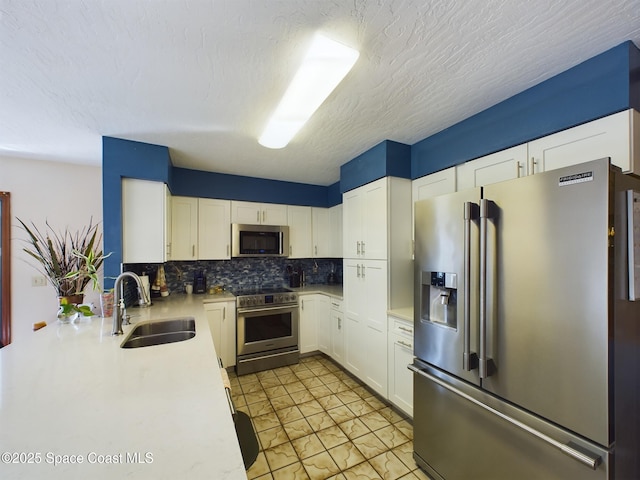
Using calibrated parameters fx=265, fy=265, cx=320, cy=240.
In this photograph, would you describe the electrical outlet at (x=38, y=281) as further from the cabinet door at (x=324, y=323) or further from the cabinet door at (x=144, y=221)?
the cabinet door at (x=324, y=323)

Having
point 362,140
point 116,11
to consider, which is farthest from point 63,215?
point 362,140

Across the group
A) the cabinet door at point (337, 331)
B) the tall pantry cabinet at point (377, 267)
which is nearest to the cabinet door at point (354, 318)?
the tall pantry cabinet at point (377, 267)

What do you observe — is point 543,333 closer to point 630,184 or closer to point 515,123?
point 630,184

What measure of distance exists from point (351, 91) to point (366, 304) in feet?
6.11

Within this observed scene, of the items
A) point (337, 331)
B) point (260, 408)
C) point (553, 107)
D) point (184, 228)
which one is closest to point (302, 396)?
point (260, 408)

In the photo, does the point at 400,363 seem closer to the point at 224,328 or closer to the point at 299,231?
the point at 224,328

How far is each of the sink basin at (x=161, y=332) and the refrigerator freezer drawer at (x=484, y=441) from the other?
1.61 metres

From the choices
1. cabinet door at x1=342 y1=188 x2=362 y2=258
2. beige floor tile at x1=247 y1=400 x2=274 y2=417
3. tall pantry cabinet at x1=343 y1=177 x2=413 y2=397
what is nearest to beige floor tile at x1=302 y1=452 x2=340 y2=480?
beige floor tile at x1=247 y1=400 x2=274 y2=417

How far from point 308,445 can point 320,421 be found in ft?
0.91

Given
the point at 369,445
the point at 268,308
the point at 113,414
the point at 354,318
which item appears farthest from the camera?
the point at 268,308

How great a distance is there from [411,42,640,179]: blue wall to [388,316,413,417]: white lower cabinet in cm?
136

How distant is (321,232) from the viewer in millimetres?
3922

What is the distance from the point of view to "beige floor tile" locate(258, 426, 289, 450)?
1930 millimetres

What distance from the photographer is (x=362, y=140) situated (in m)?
2.38
